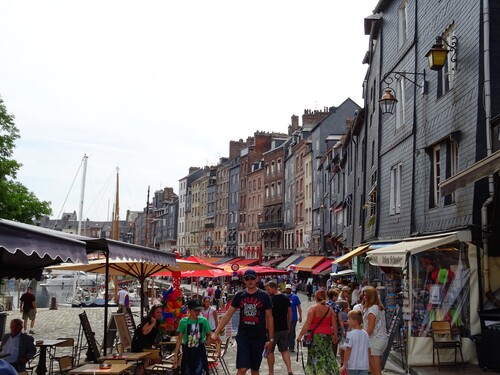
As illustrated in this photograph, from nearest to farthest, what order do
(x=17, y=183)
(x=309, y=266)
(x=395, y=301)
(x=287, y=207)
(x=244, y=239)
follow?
(x=395, y=301), (x=17, y=183), (x=309, y=266), (x=287, y=207), (x=244, y=239)

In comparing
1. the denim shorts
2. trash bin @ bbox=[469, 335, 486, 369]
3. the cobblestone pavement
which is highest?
the denim shorts

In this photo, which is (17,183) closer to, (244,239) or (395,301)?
(395,301)

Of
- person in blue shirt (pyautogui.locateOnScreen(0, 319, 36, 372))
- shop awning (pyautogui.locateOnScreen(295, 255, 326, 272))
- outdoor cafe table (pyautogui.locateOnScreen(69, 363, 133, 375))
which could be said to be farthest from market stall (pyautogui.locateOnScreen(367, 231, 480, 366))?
shop awning (pyautogui.locateOnScreen(295, 255, 326, 272))

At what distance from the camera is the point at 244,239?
81.5 m

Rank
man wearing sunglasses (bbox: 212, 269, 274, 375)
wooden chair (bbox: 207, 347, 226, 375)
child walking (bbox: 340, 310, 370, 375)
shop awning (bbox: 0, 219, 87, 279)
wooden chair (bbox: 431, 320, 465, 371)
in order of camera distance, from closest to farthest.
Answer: shop awning (bbox: 0, 219, 87, 279), child walking (bbox: 340, 310, 370, 375), man wearing sunglasses (bbox: 212, 269, 274, 375), wooden chair (bbox: 207, 347, 226, 375), wooden chair (bbox: 431, 320, 465, 371)

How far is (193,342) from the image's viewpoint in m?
8.52

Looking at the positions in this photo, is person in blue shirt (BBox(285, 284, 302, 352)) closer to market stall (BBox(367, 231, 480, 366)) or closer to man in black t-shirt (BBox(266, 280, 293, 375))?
market stall (BBox(367, 231, 480, 366))

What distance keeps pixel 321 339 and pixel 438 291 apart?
4.17m

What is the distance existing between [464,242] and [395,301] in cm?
465

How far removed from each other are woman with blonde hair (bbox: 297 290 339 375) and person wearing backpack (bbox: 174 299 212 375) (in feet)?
6.12

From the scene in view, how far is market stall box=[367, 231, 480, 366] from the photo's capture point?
1234cm

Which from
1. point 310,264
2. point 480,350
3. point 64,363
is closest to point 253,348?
point 64,363

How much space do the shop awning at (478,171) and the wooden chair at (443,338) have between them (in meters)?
2.78

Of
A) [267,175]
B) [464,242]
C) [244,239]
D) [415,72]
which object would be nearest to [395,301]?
[464,242]
